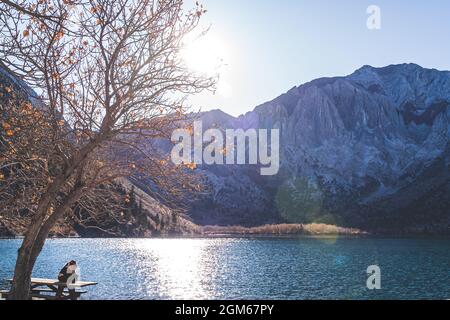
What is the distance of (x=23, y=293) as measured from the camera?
18344mm

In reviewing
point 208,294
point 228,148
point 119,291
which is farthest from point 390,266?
point 228,148

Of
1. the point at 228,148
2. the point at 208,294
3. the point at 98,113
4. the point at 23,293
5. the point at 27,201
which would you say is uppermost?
the point at 98,113

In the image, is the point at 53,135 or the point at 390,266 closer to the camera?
the point at 53,135

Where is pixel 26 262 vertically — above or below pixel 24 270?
above

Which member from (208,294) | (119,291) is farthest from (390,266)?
(119,291)

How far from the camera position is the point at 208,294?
228ft
